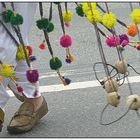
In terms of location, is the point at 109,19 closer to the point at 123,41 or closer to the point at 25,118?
the point at 123,41

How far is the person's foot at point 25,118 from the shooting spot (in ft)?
9.45

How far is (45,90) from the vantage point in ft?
13.0

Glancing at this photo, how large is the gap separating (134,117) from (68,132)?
0.46 metres

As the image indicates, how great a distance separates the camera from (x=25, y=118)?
9.58 ft

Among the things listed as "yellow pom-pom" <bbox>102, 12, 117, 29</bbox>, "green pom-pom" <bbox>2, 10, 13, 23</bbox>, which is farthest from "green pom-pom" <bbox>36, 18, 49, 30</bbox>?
"yellow pom-pom" <bbox>102, 12, 117, 29</bbox>

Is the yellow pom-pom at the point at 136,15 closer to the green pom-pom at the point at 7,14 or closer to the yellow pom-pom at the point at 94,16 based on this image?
the yellow pom-pom at the point at 94,16

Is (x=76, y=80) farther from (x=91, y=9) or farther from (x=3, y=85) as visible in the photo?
(x=91, y=9)

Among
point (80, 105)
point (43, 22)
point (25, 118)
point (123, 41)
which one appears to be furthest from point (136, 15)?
point (80, 105)

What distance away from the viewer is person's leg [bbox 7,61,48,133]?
2.86 m

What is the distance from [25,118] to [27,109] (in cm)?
6

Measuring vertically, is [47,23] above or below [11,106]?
above

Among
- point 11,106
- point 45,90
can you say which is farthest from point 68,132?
point 45,90

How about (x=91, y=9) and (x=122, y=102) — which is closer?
(x=91, y=9)

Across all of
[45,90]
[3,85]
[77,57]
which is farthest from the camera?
[77,57]
